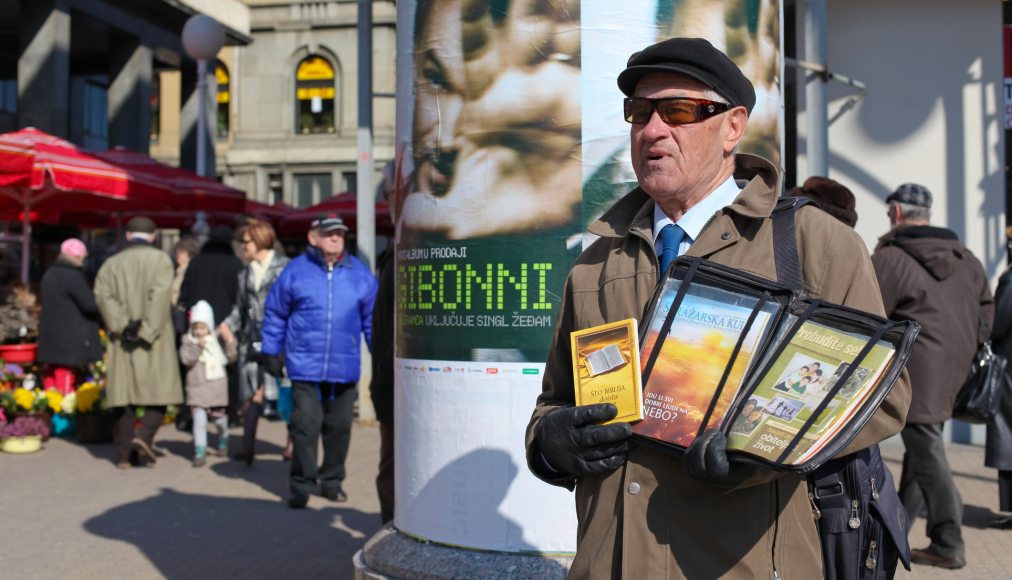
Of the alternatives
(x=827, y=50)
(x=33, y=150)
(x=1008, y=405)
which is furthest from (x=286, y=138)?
(x=1008, y=405)

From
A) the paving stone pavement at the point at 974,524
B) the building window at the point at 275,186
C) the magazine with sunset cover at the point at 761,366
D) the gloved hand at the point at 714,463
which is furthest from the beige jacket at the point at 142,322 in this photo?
the building window at the point at 275,186

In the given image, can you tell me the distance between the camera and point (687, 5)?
14.2ft

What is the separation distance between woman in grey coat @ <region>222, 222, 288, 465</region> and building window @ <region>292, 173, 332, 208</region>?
85.7 feet

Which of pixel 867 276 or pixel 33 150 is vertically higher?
pixel 33 150

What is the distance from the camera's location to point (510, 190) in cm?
435

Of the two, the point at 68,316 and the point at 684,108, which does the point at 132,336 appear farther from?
the point at 684,108

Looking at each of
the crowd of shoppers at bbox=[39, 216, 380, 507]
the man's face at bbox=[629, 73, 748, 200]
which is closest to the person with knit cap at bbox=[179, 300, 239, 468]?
the crowd of shoppers at bbox=[39, 216, 380, 507]

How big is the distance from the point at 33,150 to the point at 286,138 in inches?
984

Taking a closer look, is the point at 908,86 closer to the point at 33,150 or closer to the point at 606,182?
the point at 606,182

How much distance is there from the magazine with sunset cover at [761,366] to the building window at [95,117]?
1288 inches

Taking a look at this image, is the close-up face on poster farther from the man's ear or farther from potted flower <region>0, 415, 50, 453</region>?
potted flower <region>0, 415, 50, 453</region>

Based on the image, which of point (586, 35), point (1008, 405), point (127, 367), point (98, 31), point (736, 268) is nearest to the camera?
point (736, 268)

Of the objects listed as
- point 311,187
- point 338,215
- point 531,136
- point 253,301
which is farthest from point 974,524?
point 311,187

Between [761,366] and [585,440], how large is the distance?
0.39 meters
